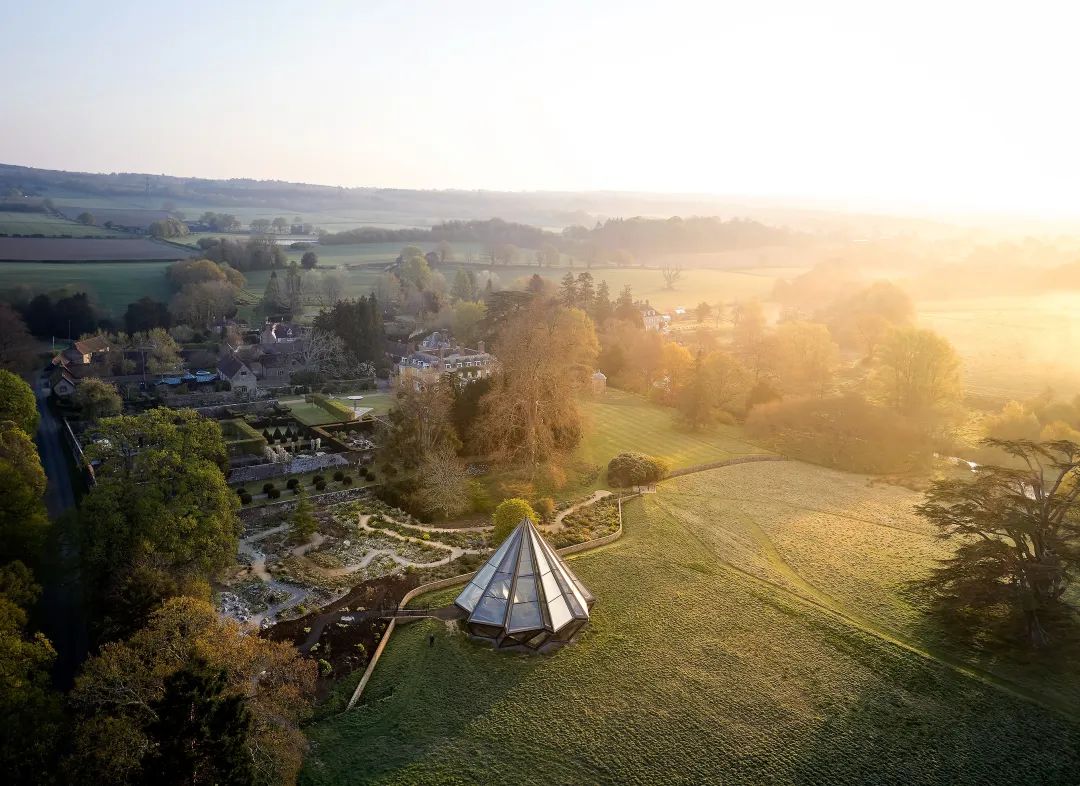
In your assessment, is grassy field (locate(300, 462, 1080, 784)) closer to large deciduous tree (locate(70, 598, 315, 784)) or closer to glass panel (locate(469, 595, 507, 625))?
glass panel (locate(469, 595, 507, 625))

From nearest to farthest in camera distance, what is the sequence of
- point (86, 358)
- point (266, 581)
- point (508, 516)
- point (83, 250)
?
1. point (266, 581)
2. point (508, 516)
3. point (86, 358)
4. point (83, 250)

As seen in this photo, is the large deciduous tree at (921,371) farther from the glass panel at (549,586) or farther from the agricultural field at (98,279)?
the agricultural field at (98,279)

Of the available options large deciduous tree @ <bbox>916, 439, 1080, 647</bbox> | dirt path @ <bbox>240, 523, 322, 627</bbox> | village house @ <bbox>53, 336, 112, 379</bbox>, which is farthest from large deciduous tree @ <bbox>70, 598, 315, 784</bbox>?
village house @ <bbox>53, 336, 112, 379</bbox>

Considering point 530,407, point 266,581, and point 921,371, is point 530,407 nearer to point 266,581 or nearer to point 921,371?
point 266,581

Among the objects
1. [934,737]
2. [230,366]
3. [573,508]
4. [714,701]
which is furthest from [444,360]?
[934,737]

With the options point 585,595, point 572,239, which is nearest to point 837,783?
point 585,595

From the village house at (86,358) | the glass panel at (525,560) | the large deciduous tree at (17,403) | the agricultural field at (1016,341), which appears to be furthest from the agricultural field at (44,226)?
the agricultural field at (1016,341)

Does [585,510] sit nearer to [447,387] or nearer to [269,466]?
[447,387]
